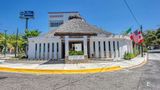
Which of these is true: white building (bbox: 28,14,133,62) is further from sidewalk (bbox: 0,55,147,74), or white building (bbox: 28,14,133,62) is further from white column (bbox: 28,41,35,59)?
sidewalk (bbox: 0,55,147,74)

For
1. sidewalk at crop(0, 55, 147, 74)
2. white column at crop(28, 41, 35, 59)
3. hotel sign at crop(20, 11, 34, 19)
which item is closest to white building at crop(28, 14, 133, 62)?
white column at crop(28, 41, 35, 59)

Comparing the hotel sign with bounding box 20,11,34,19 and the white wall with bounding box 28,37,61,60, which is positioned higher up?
the hotel sign with bounding box 20,11,34,19

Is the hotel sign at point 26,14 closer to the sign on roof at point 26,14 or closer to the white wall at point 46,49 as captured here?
the sign on roof at point 26,14

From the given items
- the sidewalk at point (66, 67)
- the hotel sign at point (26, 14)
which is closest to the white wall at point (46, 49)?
the sidewalk at point (66, 67)

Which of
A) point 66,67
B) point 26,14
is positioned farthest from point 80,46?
point 26,14

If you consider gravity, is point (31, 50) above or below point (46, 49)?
below

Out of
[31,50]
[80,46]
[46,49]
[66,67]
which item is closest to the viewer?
[66,67]

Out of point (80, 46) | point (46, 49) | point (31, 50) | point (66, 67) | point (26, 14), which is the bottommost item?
point (66, 67)

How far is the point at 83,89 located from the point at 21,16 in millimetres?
64886

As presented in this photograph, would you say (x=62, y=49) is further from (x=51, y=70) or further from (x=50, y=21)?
(x=50, y=21)

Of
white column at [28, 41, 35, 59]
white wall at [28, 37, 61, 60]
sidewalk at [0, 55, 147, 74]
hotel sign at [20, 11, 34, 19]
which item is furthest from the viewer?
hotel sign at [20, 11, 34, 19]

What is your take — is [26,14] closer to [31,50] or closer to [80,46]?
[31,50]

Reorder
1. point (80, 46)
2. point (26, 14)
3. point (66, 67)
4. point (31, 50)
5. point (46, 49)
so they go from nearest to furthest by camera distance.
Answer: point (66, 67) < point (80, 46) < point (46, 49) < point (31, 50) < point (26, 14)

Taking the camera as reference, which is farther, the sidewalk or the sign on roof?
the sign on roof
